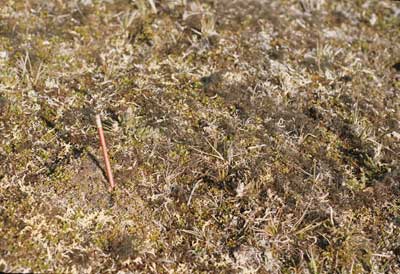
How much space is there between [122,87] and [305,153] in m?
2.37

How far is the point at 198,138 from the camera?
5020 mm

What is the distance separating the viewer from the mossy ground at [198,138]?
4.14 meters

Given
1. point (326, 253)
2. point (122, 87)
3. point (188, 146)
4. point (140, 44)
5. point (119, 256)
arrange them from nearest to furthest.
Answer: point (119, 256), point (326, 253), point (188, 146), point (122, 87), point (140, 44)

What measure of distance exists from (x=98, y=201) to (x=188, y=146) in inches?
46.4

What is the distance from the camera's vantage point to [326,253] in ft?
13.8

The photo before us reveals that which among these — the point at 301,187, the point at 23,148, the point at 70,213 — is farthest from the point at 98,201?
the point at 301,187

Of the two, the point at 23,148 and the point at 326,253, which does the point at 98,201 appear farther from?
the point at 326,253

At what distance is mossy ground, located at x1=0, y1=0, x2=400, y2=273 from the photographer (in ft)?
13.6

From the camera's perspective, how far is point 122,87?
547 cm

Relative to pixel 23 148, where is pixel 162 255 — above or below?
below

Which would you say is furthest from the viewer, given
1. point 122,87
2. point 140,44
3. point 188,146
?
point 140,44

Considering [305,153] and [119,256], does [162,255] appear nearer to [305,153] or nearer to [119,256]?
[119,256]

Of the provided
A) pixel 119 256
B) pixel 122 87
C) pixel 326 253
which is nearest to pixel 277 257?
pixel 326 253

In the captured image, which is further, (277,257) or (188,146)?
(188,146)
